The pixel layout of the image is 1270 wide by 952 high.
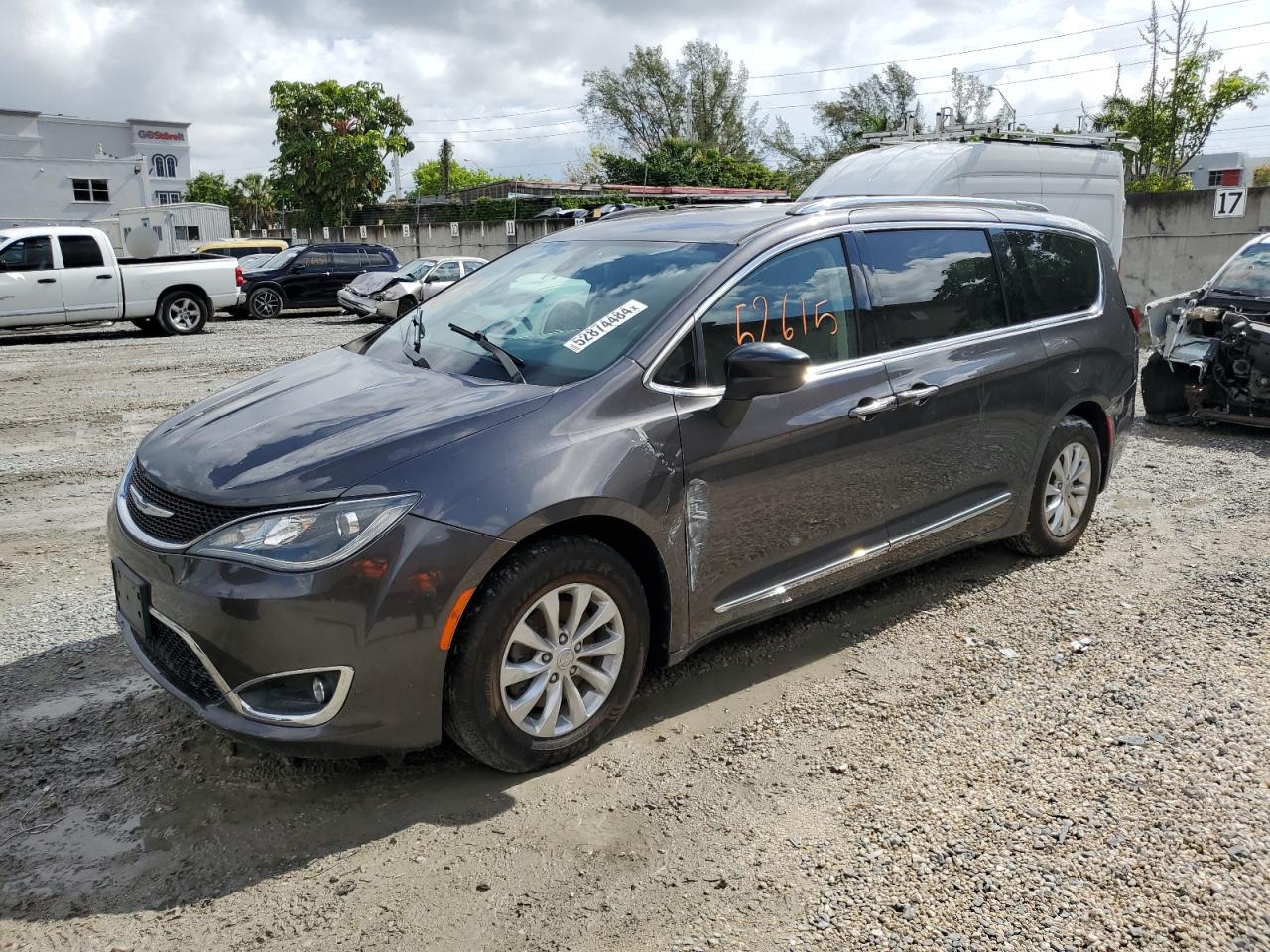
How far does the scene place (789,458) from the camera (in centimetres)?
383

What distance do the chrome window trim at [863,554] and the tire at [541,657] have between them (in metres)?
0.49

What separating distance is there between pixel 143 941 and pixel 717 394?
2360mm

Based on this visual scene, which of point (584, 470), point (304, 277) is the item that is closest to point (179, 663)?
point (584, 470)

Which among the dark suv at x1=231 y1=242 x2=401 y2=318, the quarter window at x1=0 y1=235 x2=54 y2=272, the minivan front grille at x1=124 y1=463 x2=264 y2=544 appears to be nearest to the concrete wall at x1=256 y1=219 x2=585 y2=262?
the dark suv at x1=231 y1=242 x2=401 y2=318

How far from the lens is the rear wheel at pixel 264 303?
21.8 metres

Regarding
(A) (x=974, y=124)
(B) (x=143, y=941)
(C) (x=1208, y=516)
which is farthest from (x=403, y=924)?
(A) (x=974, y=124)

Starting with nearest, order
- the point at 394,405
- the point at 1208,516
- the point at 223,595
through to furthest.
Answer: the point at 223,595, the point at 394,405, the point at 1208,516

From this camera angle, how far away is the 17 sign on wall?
48.0 ft

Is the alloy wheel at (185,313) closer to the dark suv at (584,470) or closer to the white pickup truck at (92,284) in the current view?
the white pickup truck at (92,284)

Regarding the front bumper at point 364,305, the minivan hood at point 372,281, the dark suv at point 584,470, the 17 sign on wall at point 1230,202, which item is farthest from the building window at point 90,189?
the dark suv at point 584,470

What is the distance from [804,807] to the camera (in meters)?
3.18

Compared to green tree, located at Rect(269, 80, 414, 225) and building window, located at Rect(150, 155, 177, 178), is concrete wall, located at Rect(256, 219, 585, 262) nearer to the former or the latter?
green tree, located at Rect(269, 80, 414, 225)

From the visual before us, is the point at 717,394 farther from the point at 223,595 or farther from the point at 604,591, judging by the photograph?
the point at 223,595

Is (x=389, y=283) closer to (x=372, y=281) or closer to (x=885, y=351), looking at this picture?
(x=372, y=281)
